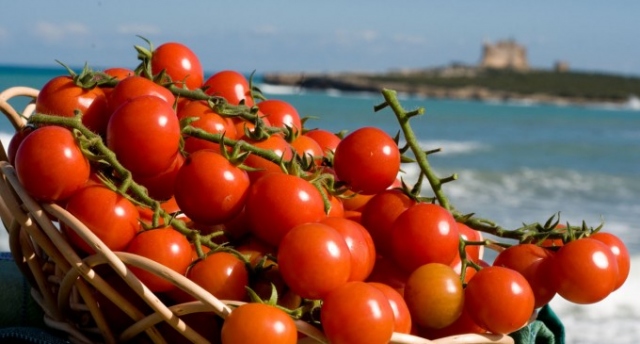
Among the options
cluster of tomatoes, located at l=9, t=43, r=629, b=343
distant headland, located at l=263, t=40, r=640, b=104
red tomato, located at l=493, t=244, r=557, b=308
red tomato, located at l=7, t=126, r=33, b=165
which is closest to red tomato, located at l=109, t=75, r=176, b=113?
cluster of tomatoes, located at l=9, t=43, r=629, b=343

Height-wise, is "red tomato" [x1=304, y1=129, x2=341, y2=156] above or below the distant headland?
above

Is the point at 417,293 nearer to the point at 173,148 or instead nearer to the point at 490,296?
the point at 490,296

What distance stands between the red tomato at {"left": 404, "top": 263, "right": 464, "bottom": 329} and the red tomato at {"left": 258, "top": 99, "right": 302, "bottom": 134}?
422 mm

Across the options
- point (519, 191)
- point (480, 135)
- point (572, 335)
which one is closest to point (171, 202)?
point (572, 335)

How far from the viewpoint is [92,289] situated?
1.18 meters

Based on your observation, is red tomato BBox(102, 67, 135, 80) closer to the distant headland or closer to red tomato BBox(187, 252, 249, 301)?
red tomato BBox(187, 252, 249, 301)

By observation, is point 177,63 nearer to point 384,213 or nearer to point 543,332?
point 384,213

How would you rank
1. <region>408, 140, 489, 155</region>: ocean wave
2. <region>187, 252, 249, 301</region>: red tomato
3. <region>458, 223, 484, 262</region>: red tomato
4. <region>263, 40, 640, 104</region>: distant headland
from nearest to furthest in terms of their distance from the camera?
<region>187, 252, 249, 301</region>: red tomato → <region>458, 223, 484, 262</region>: red tomato → <region>408, 140, 489, 155</region>: ocean wave → <region>263, 40, 640, 104</region>: distant headland

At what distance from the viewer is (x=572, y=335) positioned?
3.19 metres

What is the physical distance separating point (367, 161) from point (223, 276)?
29 centimetres

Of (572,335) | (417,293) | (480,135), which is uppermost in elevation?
(417,293)

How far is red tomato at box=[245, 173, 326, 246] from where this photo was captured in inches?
44.8

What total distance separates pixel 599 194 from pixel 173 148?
7.72 metres

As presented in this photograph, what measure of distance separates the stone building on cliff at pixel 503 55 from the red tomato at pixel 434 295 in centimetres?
6831
